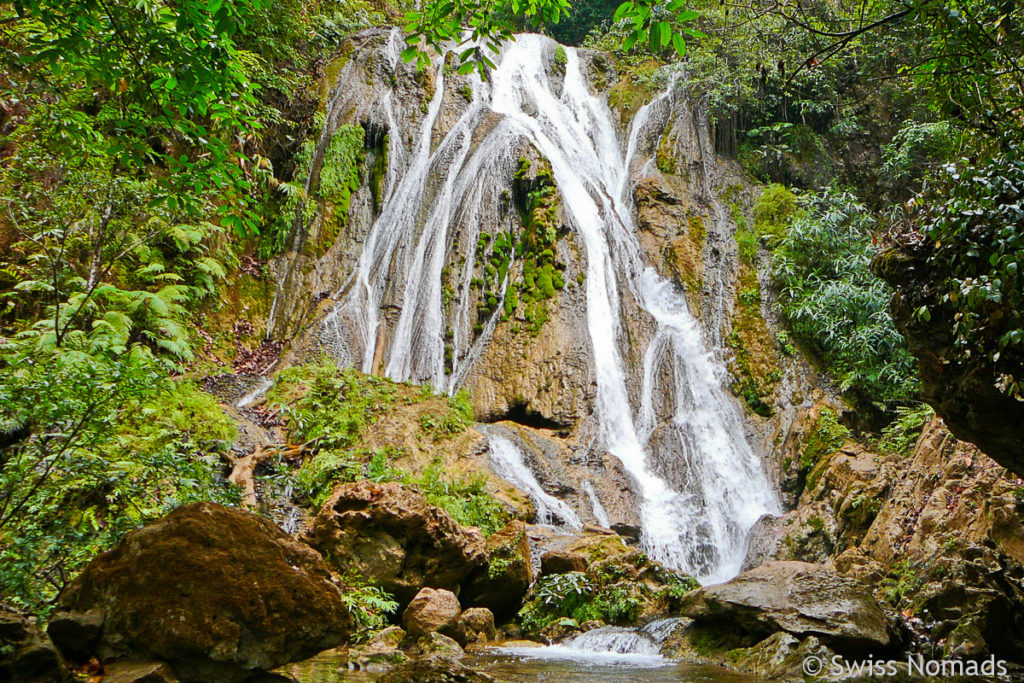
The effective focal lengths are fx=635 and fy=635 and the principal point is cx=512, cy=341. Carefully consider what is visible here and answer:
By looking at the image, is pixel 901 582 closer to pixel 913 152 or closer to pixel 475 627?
pixel 475 627

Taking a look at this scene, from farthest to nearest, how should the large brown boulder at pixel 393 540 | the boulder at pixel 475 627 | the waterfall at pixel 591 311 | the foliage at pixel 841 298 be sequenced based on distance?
the foliage at pixel 841 298 < the waterfall at pixel 591 311 < the large brown boulder at pixel 393 540 < the boulder at pixel 475 627

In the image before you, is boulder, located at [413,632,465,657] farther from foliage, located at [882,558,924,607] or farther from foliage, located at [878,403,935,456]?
foliage, located at [878,403,935,456]

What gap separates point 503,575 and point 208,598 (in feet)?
15.2

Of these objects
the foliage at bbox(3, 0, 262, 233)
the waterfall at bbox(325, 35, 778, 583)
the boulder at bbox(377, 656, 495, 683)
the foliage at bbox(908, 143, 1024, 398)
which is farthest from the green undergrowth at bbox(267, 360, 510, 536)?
the foliage at bbox(908, 143, 1024, 398)

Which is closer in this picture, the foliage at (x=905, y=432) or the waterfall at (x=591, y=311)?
the foliage at (x=905, y=432)

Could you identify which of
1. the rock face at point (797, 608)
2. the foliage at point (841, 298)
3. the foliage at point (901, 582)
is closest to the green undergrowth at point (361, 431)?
the rock face at point (797, 608)

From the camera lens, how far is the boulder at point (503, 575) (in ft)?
24.3

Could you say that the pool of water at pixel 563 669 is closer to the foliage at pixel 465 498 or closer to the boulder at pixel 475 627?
the boulder at pixel 475 627

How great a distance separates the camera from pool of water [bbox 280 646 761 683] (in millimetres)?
4500

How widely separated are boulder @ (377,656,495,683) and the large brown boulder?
124 inches

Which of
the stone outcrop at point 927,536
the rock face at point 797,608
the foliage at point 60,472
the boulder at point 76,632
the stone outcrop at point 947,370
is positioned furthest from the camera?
the rock face at point 797,608

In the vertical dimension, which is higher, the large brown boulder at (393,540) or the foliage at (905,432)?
the foliage at (905,432)

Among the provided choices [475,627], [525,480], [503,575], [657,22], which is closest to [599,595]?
[503,575]

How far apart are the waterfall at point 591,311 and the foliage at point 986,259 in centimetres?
654
